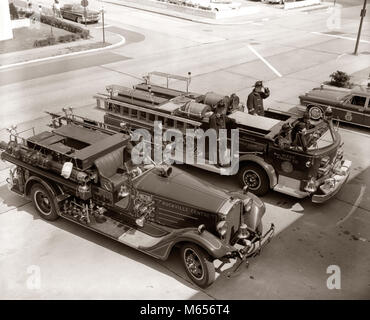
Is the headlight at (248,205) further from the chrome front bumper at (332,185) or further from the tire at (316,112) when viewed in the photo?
the tire at (316,112)

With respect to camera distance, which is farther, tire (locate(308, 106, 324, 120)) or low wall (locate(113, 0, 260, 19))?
low wall (locate(113, 0, 260, 19))

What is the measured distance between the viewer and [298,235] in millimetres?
11039

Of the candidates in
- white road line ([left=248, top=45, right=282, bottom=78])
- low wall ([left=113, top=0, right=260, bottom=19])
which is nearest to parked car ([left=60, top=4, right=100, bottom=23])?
low wall ([left=113, top=0, right=260, bottom=19])

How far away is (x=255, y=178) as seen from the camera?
12.6 meters

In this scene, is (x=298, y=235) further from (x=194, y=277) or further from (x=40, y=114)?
(x=40, y=114)

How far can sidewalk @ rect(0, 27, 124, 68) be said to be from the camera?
2492 cm

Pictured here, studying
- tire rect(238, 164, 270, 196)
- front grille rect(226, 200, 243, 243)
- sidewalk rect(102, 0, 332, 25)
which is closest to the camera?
front grille rect(226, 200, 243, 243)

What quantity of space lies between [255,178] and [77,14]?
86.5 ft

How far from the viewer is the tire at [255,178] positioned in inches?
488

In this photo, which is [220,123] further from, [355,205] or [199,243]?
[199,243]

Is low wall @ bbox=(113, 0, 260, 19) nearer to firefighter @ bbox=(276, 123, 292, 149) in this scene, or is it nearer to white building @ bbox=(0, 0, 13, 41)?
white building @ bbox=(0, 0, 13, 41)

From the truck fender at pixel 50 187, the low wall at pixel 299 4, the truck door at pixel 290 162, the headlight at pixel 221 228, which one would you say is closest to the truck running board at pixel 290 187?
the truck door at pixel 290 162
